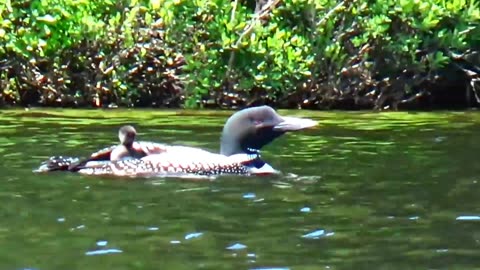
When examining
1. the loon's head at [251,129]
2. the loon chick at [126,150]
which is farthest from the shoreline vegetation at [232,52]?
the loon chick at [126,150]

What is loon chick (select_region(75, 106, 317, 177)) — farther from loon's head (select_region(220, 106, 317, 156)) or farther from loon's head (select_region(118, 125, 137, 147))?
loon's head (select_region(118, 125, 137, 147))

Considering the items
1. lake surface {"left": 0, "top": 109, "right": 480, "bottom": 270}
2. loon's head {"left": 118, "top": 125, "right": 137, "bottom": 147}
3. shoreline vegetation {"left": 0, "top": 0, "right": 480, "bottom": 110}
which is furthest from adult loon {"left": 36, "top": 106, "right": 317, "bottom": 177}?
shoreline vegetation {"left": 0, "top": 0, "right": 480, "bottom": 110}

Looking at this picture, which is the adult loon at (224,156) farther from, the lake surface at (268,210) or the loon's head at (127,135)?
the lake surface at (268,210)

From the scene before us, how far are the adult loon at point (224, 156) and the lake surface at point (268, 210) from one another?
295 mm

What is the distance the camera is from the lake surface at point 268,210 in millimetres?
8641

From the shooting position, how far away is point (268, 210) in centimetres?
1046

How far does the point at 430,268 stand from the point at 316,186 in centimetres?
348

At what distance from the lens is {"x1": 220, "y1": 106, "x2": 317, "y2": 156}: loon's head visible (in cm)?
1327

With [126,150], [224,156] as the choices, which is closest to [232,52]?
[224,156]

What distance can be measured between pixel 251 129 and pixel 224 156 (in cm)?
40

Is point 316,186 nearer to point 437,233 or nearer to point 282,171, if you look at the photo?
point 282,171

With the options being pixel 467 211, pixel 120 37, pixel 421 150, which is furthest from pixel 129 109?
pixel 467 211

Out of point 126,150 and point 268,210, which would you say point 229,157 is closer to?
point 126,150

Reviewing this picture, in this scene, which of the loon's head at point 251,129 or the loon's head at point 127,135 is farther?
the loon's head at point 251,129
